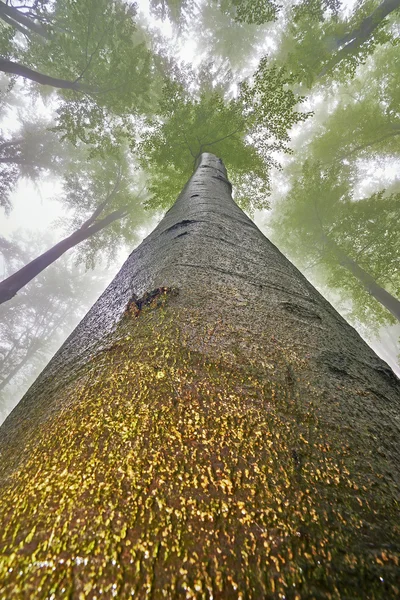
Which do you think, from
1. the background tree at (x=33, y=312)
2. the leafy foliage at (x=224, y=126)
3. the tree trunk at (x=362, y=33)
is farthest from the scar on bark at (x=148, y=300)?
the background tree at (x=33, y=312)

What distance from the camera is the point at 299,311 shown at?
0.74 m

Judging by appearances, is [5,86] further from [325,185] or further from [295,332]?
[295,332]

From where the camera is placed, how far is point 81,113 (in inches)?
282

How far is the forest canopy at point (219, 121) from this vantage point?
519cm

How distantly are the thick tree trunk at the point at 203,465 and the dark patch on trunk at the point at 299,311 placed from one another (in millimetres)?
69

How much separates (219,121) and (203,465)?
5.76 meters

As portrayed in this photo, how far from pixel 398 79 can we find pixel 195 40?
10.2 metres

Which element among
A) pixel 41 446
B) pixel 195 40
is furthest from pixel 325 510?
pixel 195 40

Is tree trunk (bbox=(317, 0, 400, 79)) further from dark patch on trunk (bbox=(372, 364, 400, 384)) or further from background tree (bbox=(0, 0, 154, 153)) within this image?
dark patch on trunk (bbox=(372, 364, 400, 384))

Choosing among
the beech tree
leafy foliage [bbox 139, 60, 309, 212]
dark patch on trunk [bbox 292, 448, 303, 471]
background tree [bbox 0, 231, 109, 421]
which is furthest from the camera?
background tree [bbox 0, 231, 109, 421]

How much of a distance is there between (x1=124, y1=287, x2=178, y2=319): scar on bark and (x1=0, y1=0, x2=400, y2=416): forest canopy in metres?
5.02

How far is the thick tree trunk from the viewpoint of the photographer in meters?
0.23

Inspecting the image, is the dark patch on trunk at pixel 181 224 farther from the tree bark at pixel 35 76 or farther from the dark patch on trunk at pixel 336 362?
the tree bark at pixel 35 76

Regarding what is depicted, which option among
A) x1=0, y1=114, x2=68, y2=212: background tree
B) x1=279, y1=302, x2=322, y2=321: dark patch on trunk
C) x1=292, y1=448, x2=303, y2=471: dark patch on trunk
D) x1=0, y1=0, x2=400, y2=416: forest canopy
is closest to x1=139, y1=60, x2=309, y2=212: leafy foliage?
x1=0, y1=0, x2=400, y2=416: forest canopy
